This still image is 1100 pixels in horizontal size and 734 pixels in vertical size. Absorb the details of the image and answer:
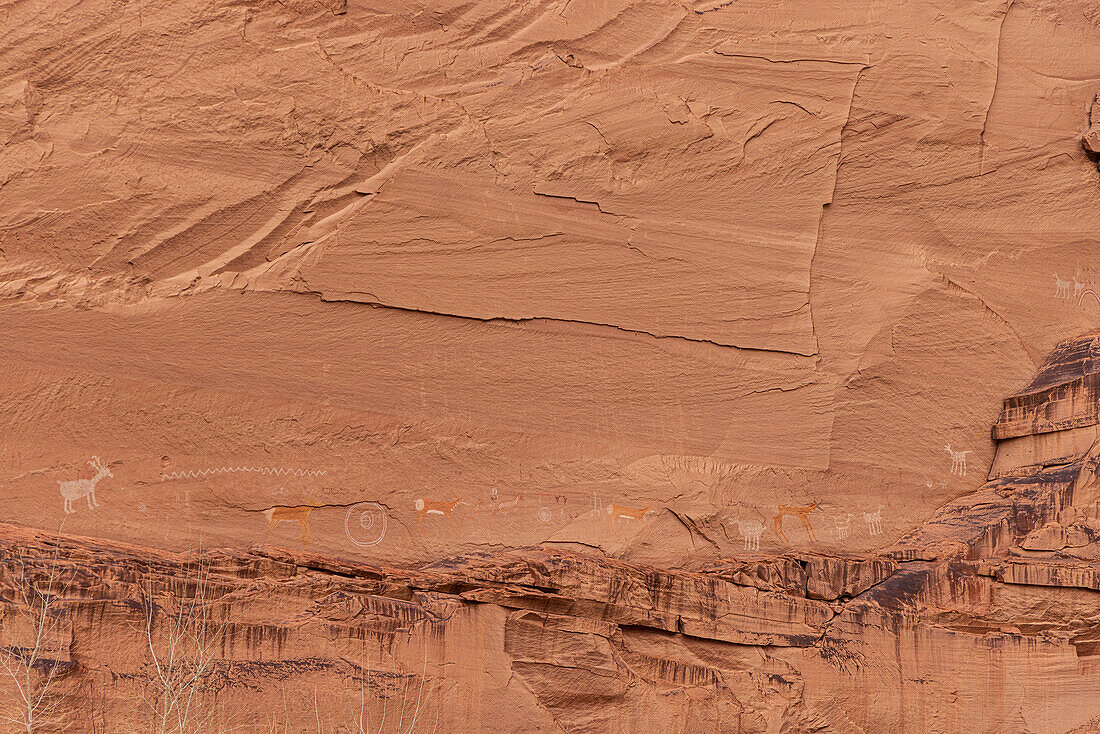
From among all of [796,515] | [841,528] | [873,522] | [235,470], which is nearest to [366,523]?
[235,470]

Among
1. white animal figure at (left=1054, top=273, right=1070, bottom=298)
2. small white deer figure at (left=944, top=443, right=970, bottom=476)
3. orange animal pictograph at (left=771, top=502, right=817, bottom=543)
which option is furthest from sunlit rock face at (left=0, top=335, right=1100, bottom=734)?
white animal figure at (left=1054, top=273, right=1070, bottom=298)

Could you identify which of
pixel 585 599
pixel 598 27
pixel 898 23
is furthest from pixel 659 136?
pixel 585 599

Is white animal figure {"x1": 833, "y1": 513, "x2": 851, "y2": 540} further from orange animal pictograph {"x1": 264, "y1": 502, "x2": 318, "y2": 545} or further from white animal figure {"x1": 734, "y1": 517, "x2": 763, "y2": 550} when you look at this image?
orange animal pictograph {"x1": 264, "y1": 502, "x2": 318, "y2": 545}

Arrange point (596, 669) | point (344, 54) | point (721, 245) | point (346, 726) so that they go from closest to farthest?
1. point (346, 726)
2. point (596, 669)
3. point (344, 54)
4. point (721, 245)

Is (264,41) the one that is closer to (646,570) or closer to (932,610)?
(646,570)

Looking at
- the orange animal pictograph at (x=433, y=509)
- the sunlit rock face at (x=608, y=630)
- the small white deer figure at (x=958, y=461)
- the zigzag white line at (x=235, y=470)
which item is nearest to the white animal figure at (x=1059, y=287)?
the sunlit rock face at (x=608, y=630)
